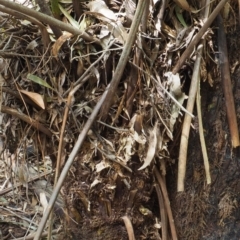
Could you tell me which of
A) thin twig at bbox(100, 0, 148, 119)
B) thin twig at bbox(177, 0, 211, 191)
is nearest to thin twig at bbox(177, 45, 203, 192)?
thin twig at bbox(177, 0, 211, 191)

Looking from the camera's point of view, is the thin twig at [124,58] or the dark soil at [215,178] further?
the dark soil at [215,178]

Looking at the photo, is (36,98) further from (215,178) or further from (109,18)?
(215,178)

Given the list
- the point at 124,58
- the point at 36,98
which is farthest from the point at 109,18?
the point at 36,98

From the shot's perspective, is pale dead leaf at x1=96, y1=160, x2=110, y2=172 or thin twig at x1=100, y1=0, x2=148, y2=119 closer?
thin twig at x1=100, y1=0, x2=148, y2=119

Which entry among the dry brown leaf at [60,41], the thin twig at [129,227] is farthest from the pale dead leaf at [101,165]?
the dry brown leaf at [60,41]

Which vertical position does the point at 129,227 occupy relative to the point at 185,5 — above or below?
below

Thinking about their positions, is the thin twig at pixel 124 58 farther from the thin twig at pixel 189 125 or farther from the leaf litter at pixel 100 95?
the thin twig at pixel 189 125

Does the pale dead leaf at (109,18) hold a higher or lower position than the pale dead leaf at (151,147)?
higher

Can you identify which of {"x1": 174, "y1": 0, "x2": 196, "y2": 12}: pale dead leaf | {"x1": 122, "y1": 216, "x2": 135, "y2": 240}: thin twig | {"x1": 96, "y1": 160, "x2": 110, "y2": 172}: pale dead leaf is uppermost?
{"x1": 174, "y1": 0, "x2": 196, "y2": 12}: pale dead leaf

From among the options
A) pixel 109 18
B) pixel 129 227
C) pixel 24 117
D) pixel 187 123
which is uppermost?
pixel 109 18

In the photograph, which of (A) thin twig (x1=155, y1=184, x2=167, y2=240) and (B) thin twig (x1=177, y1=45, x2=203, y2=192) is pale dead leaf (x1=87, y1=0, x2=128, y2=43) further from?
(A) thin twig (x1=155, y1=184, x2=167, y2=240)
